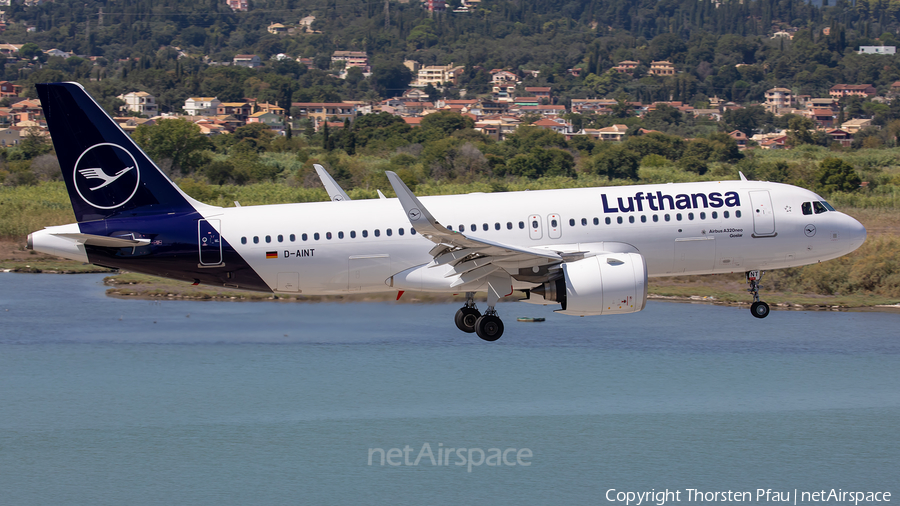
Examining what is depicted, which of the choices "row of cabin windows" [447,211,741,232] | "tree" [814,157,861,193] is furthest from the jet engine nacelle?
"tree" [814,157,861,193]

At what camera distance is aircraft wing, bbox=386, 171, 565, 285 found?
107ft

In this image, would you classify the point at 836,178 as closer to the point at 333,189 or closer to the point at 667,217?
the point at 667,217

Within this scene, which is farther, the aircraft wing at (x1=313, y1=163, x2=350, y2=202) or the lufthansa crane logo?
the aircraft wing at (x1=313, y1=163, x2=350, y2=202)

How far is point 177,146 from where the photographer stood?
378ft

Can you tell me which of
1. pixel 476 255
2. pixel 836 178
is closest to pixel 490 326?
pixel 476 255

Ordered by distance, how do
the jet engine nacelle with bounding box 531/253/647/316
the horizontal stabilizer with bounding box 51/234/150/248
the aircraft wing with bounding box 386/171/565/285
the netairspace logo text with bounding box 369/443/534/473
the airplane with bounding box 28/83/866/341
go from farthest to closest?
the netairspace logo text with bounding box 369/443/534/473, the airplane with bounding box 28/83/866/341, the horizontal stabilizer with bounding box 51/234/150/248, the jet engine nacelle with bounding box 531/253/647/316, the aircraft wing with bounding box 386/171/565/285

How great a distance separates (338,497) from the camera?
138 feet

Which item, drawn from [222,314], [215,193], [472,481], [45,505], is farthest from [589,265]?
[215,193]

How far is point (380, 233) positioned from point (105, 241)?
8.89 metres

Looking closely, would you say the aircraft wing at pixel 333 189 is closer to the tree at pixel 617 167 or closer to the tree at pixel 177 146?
the tree at pixel 617 167

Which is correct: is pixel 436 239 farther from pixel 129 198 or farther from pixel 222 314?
pixel 222 314

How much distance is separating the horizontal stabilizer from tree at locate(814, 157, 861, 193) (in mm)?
70372

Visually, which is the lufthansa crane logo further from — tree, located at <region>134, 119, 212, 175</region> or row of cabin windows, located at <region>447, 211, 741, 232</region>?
tree, located at <region>134, 119, 212, 175</region>

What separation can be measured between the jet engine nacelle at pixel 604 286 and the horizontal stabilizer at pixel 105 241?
45.6ft
